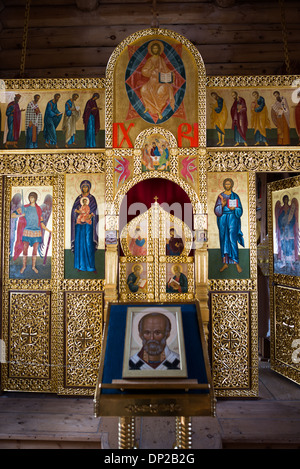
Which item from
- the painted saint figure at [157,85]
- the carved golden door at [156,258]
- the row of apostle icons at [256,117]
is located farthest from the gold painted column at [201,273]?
the painted saint figure at [157,85]

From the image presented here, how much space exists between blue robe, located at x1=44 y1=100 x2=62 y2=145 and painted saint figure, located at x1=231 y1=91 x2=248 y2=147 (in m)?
2.44

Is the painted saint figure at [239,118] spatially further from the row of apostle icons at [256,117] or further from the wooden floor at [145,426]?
the wooden floor at [145,426]

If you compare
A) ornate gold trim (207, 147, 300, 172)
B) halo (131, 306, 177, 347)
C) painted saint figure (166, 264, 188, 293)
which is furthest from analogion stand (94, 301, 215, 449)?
ornate gold trim (207, 147, 300, 172)

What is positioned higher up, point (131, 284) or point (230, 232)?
point (230, 232)

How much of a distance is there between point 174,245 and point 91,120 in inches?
82.6

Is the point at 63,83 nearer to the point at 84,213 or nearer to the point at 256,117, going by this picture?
the point at 84,213

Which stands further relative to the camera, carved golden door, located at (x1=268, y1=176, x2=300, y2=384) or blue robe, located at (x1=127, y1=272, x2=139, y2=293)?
carved golden door, located at (x1=268, y1=176, x2=300, y2=384)

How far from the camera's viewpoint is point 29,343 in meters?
4.62

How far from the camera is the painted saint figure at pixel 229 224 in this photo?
450 cm

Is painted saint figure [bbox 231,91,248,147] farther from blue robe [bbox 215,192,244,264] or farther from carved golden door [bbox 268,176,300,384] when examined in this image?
carved golden door [bbox 268,176,300,384]

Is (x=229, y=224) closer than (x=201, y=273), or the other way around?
(x=201, y=273)

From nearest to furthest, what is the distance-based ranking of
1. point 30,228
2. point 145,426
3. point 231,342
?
1. point 145,426
2. point 231,342
3. point 30,228

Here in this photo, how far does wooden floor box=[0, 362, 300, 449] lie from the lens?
11.2ft

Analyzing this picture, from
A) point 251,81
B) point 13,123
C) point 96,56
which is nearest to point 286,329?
point 251,81
